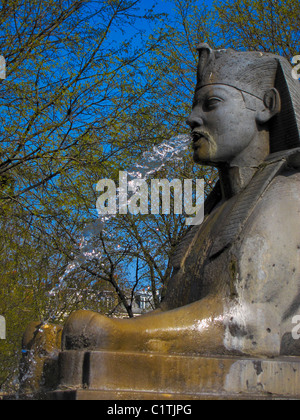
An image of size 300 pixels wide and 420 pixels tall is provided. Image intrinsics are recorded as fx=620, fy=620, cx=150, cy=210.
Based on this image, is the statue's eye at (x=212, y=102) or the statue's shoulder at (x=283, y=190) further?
the statue's eye at (x=212, y=102)

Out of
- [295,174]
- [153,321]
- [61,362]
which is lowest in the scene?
Result: [61,362]

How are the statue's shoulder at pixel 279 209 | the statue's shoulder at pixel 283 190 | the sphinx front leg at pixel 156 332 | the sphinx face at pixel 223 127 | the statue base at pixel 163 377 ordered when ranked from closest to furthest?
the statue base at pixel 163 377, the sphinx front leg at pixel 156 332, the statue's shoulder at pixel 279 209, the statue's shoulder at pixel 283 190, the sphinx face at pixel 223 127

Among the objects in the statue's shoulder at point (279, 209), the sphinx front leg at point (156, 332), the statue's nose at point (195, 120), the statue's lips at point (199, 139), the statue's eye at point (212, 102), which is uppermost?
the statue's eye at point (212, 102)

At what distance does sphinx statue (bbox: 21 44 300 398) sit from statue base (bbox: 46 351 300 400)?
0.11 m

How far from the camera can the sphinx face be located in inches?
160

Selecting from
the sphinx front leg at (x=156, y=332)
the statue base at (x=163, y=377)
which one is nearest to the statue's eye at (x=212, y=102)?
Result: the sphinx front leg at (x=156, y=332)

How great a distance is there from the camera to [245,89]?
4148 millimetres

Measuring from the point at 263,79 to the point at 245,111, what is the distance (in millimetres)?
294

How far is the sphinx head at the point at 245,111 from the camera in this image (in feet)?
13.4

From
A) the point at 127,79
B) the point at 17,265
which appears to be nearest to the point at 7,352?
the point at 17,265

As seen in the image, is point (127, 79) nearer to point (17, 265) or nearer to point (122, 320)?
point (17, 265)

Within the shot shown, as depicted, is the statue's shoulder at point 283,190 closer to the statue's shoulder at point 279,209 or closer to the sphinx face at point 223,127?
the statue's shoulder at point 279,209

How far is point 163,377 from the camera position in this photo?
9.90ft
